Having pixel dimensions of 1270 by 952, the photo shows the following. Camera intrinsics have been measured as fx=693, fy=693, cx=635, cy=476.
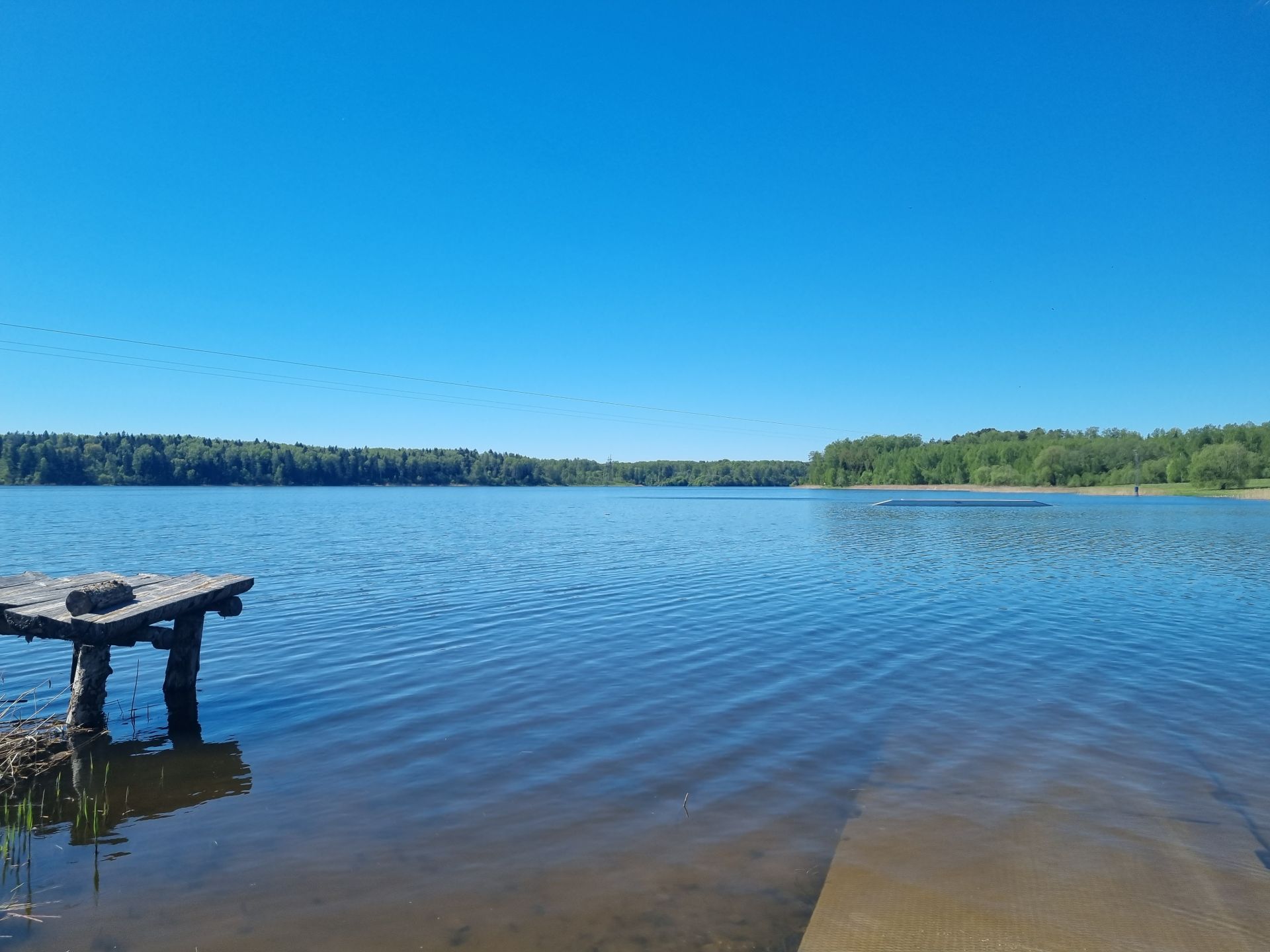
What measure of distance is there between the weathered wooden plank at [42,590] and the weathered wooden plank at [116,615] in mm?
295

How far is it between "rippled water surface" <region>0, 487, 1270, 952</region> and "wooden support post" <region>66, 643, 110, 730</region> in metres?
0.49

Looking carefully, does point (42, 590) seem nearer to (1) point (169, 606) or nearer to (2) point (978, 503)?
(1) point (169, 606)

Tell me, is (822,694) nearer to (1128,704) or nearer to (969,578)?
(1128,704)

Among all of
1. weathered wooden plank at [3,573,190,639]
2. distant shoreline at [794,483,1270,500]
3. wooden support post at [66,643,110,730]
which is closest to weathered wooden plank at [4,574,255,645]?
weathered wooden plank at [3,573,190,639]

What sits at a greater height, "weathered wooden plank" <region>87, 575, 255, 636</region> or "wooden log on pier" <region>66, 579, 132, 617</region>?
"wooden log on pier" <region>66, 579, 132, 617</region>

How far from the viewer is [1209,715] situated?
9.50 m

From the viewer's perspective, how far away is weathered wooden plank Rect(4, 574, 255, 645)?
7.91 metres

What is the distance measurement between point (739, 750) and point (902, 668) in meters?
5.13

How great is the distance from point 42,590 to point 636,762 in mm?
8332

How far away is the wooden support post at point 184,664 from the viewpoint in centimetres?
1003

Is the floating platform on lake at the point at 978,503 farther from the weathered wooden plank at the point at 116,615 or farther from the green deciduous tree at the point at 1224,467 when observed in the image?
the weathered wooden plank at the point at 116,615

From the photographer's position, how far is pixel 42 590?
9.36 metres

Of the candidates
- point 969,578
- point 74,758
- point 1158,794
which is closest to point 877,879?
point 1158,794

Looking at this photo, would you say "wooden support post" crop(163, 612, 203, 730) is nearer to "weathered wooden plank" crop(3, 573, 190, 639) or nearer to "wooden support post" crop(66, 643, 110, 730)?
"wooden support post" crop(66, 643, 110, 730)
